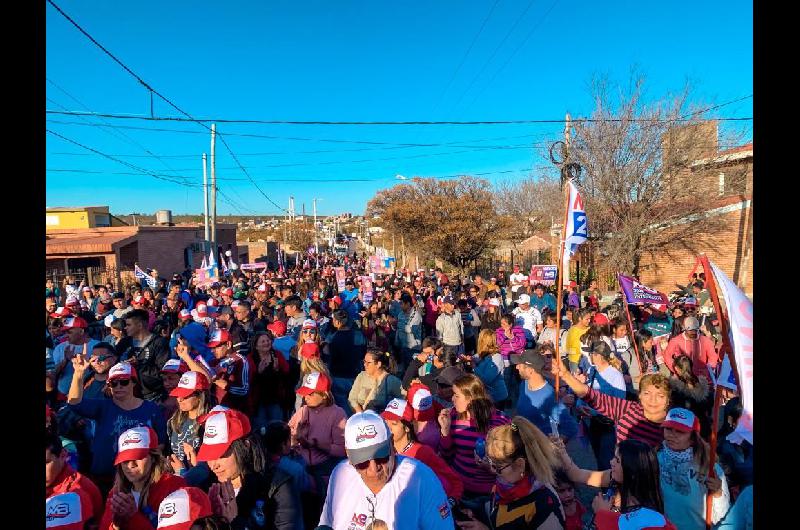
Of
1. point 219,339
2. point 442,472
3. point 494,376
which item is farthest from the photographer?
point 219,339

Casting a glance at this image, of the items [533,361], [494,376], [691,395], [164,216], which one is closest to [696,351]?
[691,395]

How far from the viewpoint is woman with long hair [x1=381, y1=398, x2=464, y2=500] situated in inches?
118

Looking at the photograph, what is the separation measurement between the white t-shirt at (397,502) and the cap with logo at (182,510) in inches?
24.4

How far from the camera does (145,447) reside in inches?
110

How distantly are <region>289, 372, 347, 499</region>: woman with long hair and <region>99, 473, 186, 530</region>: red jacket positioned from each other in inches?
41.2

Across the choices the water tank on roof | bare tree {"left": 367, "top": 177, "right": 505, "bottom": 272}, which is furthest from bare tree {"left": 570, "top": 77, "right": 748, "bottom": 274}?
the water tank on roof

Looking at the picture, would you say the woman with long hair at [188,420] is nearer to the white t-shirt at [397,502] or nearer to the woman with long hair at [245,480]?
the woman with long hair at [245,480]

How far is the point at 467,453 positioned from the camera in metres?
3.46

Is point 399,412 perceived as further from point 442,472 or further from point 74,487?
point 74,487

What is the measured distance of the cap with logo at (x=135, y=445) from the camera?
277cm

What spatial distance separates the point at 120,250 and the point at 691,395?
26.8 m

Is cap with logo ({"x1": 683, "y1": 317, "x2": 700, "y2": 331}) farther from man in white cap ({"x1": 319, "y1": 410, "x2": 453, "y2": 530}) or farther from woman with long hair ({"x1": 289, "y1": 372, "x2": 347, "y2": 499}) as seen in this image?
man in white cap ({"x1": 319, "y1": 410, "x2": 453, "y2": 530})
